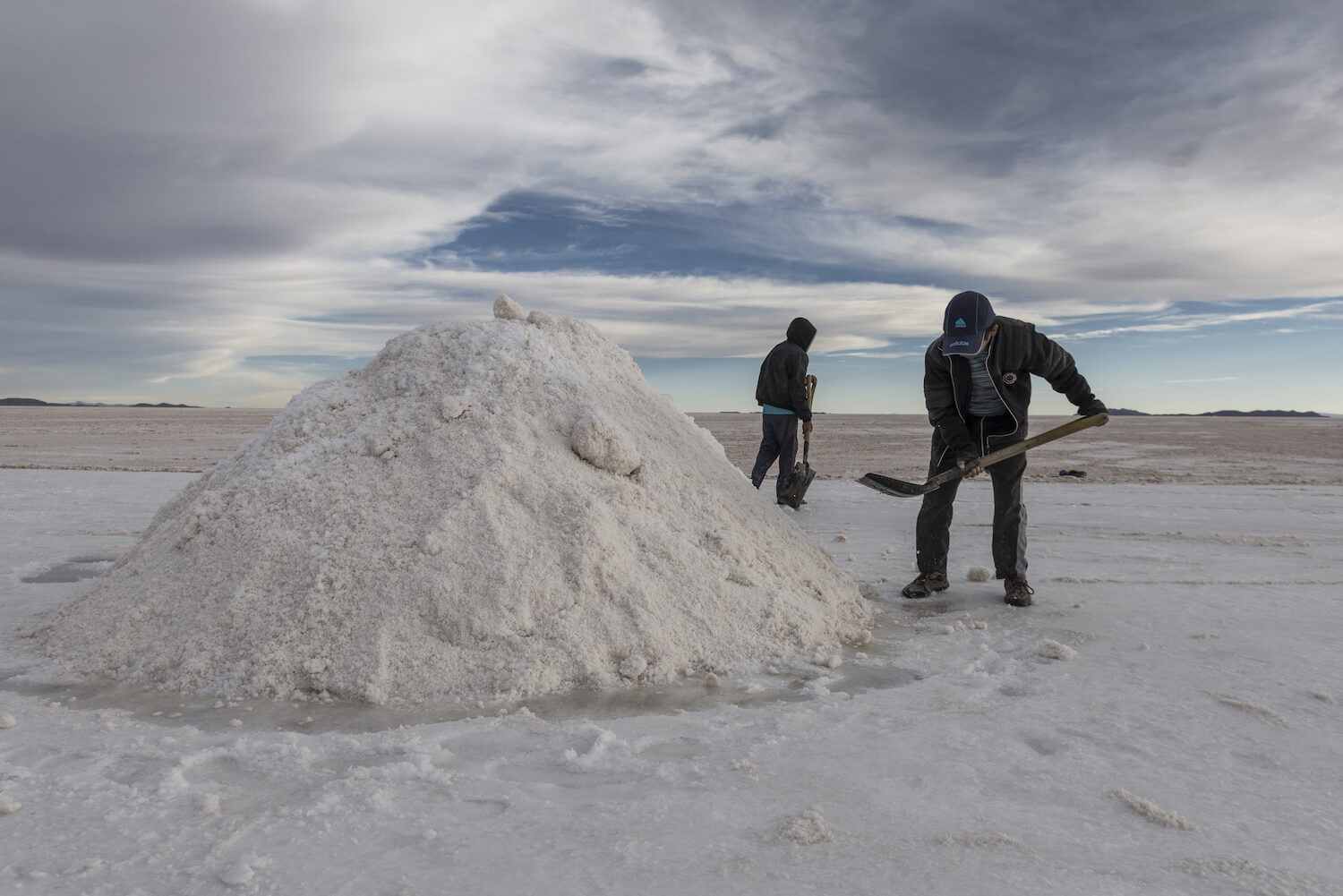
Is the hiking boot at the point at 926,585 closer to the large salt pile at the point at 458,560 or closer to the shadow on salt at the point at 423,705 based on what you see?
the large salt pile at the point at 458,560

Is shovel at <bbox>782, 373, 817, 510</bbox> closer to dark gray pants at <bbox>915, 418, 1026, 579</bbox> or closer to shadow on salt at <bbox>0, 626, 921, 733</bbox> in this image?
dark gray pants at <bbox>915, 418, 1026, 579</bbox>

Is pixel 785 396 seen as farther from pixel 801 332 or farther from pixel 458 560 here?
pixel 458 560

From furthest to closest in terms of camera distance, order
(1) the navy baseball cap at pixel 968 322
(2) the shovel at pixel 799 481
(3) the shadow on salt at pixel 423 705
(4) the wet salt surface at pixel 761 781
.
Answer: (2) the shovel at pixel 799 481 < (1) the navy baseball cap at pixel 968 322 < (3) the shadow on salt at pixel 423 705 < (4) the wet salt surface at pixel 761 781

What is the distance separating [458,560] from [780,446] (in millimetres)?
4570

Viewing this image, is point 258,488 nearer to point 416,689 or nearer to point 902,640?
point 416,689

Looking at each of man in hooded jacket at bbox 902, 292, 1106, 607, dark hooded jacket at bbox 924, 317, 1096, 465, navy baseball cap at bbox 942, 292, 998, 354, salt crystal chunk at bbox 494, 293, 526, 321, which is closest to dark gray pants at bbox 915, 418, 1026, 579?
man in hooded jacket at bbox 902, 292, 1106, 607

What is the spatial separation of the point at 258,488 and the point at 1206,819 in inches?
146

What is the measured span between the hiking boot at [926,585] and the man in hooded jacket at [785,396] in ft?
8.91

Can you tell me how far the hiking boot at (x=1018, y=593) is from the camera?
4246mm

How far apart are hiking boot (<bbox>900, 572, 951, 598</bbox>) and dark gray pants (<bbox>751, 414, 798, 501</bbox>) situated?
113 inches

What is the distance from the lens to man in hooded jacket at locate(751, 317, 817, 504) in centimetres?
719

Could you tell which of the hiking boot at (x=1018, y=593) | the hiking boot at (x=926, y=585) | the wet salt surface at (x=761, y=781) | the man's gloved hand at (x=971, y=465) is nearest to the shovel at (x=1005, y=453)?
the man's gloved hand at (x=971, y=465)

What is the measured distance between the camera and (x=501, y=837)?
1938mm

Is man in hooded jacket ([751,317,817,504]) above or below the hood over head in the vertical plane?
below
